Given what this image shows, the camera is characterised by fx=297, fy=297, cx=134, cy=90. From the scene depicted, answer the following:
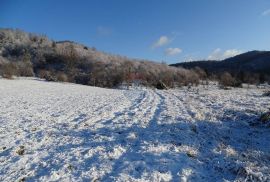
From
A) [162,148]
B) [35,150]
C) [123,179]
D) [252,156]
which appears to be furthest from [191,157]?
[35,150]

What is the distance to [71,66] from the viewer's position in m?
79.5

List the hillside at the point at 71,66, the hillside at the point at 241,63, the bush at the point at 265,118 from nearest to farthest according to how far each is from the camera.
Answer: the bush at the point at 265,118
the hillside at the point at 71,66
the hillside at the point at 241,63

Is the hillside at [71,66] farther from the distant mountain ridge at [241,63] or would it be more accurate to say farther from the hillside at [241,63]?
the distant mountain ridge at [241,63]

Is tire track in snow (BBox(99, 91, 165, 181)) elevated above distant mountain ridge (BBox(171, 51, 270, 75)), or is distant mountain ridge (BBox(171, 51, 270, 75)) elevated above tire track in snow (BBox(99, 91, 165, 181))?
distant mountain ridge (BBox(171, 51, 270, 75))

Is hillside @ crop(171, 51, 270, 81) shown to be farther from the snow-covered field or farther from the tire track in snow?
the tire track in snow

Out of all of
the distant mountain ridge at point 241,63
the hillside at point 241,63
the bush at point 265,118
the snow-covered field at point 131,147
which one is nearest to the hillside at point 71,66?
the bush at point 265,118

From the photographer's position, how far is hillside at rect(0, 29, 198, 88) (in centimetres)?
6406

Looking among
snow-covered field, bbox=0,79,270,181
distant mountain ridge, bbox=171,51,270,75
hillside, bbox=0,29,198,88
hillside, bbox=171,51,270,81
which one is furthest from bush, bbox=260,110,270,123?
distant mountain ridge, bbox=171,51,270,75

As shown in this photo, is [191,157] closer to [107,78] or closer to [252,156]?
[252,156]

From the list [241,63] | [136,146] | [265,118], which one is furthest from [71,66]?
[241,63]

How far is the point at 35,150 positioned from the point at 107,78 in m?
55.7

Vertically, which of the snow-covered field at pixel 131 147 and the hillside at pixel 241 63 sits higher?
the hillside at pixel 241 63

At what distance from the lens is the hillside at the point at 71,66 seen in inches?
2522

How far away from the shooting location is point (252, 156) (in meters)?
9.91
